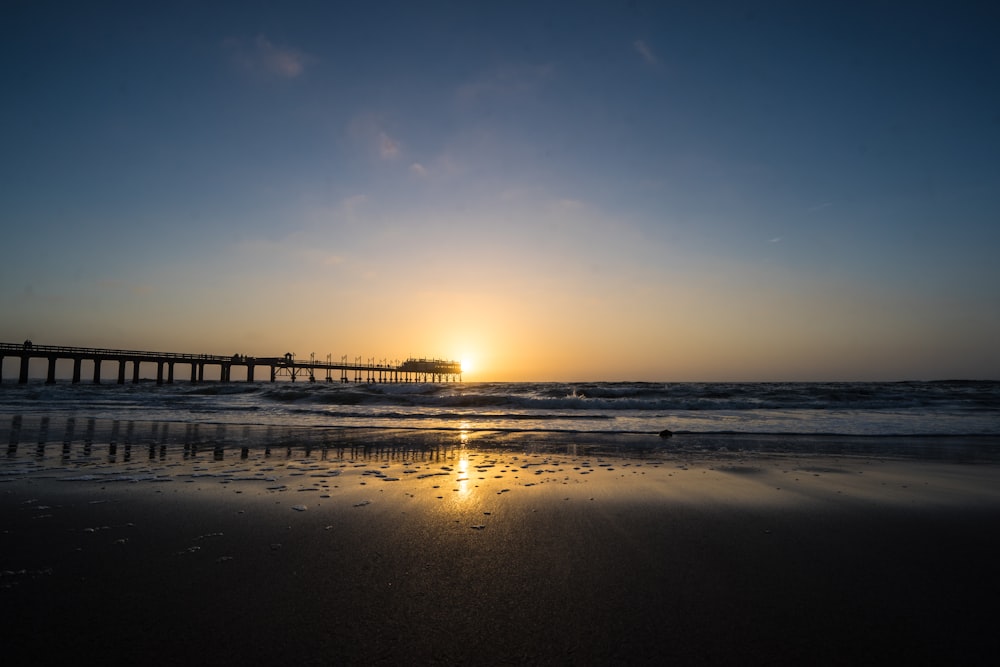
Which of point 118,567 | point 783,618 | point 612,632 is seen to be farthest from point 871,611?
point 118,567

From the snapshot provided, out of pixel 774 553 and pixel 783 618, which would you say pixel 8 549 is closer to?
pixel 783 618

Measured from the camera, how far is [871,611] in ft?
9.65

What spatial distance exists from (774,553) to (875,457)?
7.25 metres

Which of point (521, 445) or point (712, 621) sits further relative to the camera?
point (521, 445)

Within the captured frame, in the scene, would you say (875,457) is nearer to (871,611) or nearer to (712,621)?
(871,611)

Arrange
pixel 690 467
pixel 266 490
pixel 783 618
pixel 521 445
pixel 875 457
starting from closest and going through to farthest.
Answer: pixel 783 618, pixel 266 490, pixel 690 467, pixel 875 457, pixel 521 445

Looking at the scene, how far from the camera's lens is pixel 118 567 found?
3.52 m

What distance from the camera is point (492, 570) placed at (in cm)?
355

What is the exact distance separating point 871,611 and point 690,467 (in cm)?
536

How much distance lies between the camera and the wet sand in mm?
2512

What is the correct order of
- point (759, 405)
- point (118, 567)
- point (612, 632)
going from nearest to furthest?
point (612, 632) → point (118, 567) → point (759, 405)

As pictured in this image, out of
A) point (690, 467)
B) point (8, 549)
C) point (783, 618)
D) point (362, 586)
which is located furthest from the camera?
point (690, 467)

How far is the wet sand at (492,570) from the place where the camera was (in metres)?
2.51

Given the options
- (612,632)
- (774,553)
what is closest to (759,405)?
(774,553)
